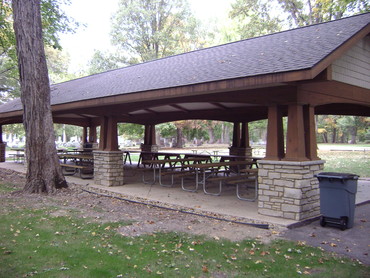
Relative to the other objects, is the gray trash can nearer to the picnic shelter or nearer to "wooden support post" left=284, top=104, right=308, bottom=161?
the picnic shelter

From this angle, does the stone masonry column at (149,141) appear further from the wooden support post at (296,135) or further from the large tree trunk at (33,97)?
the wooden support post at (296,135)

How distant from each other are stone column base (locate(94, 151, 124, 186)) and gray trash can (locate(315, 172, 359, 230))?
5.99 m

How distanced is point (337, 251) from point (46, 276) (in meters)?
3.63

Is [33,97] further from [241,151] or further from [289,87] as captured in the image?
[241,151]

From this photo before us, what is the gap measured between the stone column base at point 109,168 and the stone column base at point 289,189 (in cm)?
492

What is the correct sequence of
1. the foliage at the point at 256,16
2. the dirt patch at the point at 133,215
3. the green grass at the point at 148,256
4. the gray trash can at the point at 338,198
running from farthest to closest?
the foliage at the point at 256,16 → the gray trash can at the point at 338,198 → the dirt patch at the point at 133,215 → the green grass at the point at 148,256

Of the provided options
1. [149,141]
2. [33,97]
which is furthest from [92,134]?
[33,97]

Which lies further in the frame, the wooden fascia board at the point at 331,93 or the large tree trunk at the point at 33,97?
the large tree trunk at the point at 33,97

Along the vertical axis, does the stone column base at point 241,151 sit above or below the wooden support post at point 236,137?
below

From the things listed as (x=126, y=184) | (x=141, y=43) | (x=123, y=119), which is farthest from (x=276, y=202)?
(x=141, y=43)

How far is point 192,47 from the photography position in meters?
35.3

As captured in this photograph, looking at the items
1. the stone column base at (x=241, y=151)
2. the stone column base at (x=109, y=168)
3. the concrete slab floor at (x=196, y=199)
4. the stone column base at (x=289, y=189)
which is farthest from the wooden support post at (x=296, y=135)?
the stone column base at (x=241, y=151)

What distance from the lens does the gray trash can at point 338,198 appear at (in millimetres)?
5387

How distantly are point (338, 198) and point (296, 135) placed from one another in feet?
4.09
